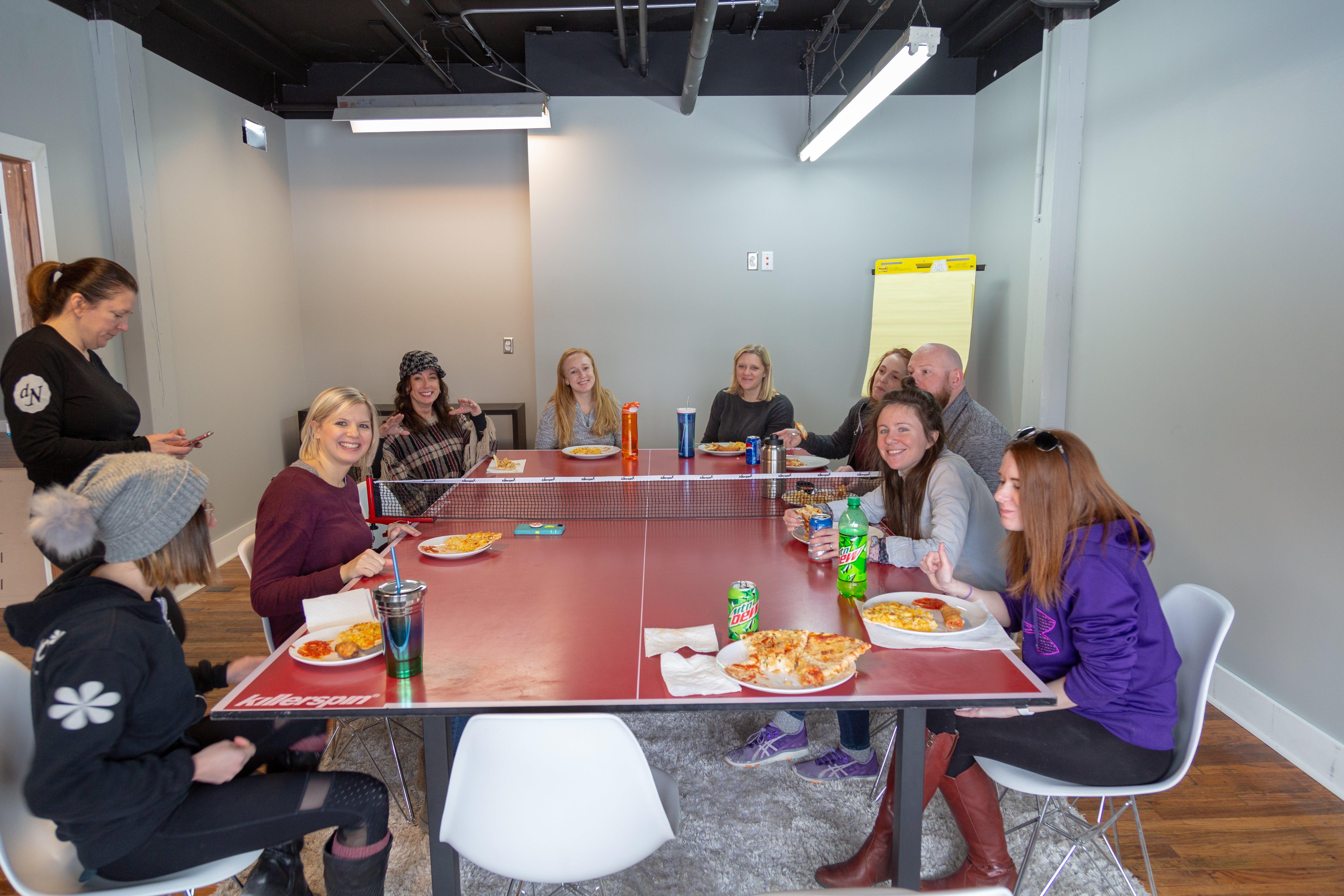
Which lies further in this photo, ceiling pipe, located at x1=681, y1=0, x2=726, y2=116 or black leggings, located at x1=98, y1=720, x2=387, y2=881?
ceiling pipe, located at x1=681, y1=0, x2=726, y2=116

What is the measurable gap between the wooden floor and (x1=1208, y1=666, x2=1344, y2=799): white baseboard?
32 mm

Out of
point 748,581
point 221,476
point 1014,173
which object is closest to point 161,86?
point 221,476

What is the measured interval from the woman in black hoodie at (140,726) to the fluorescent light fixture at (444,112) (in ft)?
13.7

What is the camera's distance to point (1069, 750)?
1900mm

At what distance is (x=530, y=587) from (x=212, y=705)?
2.01m

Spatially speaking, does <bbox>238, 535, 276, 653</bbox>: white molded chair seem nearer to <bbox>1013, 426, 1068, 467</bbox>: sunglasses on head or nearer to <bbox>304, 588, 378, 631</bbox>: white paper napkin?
<bbox>304, 588, 378, 631</bbox>: white paper napkin

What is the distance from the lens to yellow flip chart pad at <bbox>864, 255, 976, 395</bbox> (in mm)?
5457

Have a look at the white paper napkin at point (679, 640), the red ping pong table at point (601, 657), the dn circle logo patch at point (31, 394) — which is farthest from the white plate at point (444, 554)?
the dn circle logo patch at point (31, 394)

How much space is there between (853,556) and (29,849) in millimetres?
1980

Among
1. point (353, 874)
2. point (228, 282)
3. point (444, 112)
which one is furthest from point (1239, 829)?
point (228, 282)

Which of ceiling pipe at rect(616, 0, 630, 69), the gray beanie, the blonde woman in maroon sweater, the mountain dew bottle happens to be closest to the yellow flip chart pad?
ceiling pipe at rect(616, 0, 630, 69)

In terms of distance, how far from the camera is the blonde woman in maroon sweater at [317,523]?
229 centimetres

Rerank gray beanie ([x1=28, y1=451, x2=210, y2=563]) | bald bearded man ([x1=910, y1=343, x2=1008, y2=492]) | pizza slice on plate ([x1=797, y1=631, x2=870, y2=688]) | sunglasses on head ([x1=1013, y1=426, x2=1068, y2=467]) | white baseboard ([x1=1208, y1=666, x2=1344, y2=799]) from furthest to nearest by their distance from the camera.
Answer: bald bearded man ([x1=910, y1=343, x2=1008, y2=492]) < white baseboard ([x1=1208, y1=666, x2=1344, y2=799]) < sunglasses on head ([x1=1013, y1=426, x2=1068, y2=467]) < pizza slice on plate ([x1=797, y1=631, x2=870, y2=688]) < gray beanie ([x1=28, y1=451, x2=210, y2=563])

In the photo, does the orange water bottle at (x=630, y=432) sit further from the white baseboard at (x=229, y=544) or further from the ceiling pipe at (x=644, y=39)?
the white baseboard at (x=229, y=544)
